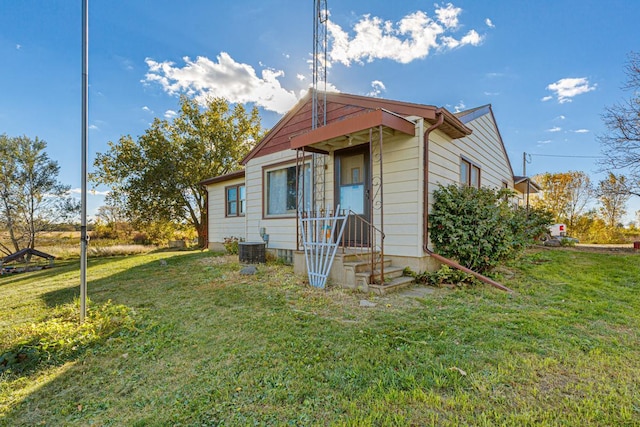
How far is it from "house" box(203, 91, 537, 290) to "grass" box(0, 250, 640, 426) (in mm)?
1144

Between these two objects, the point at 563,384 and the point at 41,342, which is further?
the point at 41,342

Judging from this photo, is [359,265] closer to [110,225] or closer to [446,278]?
[446,278]

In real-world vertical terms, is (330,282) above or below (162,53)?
below

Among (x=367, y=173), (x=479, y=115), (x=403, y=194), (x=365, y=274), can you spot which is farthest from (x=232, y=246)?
(x=479, y=115)

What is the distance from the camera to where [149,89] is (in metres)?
12.1

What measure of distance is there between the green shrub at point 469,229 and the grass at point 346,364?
0.89 m

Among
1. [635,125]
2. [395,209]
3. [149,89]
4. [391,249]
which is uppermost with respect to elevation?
[149,89]

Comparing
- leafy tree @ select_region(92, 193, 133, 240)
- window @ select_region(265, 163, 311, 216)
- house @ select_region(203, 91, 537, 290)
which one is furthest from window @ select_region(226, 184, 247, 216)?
leafy tree @ select_region(92, 193, 133, 240)

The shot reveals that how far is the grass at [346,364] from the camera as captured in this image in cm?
166

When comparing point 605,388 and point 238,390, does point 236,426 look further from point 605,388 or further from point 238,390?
point 605,388

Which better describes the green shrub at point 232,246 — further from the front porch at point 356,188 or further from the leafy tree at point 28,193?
the leafy tree at point 28,193

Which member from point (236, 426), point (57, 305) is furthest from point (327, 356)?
point (57, 305)

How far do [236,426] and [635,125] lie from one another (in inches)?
497

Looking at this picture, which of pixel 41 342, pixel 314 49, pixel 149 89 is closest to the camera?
pixel 41 342
